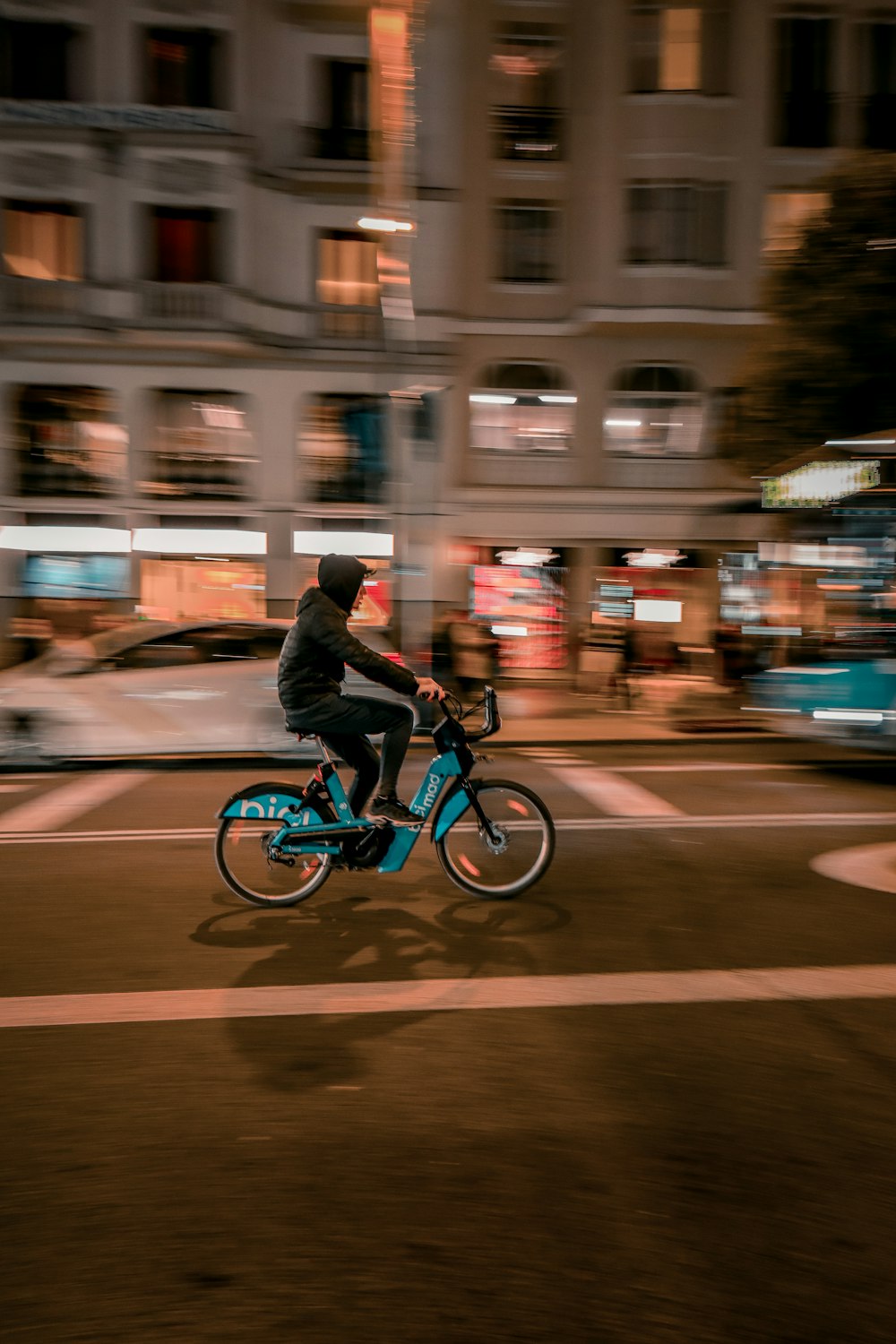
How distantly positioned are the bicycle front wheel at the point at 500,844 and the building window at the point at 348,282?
18722 mm

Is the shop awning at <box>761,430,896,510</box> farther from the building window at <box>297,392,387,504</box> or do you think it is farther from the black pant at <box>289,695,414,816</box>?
the building window at <box>297,392,387,504</box>

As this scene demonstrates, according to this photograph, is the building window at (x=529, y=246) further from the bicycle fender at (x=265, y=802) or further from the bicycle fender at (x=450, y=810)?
the bicycle fender at (x=265, y=802)

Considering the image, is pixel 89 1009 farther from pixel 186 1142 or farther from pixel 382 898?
pixel 382 898

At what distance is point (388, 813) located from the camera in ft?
20.2

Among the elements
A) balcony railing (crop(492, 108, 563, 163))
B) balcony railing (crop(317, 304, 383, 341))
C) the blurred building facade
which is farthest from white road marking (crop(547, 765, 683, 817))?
balcony railing (crop(492, 108, 563, 163))

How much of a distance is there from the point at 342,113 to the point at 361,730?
20769 millimetres

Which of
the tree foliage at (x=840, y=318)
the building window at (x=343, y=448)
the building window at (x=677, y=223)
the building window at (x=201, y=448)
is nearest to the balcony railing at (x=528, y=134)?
the building window at (x=677, y=223)

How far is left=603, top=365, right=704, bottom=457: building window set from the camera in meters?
24.0

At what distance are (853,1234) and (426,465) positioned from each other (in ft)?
60.1

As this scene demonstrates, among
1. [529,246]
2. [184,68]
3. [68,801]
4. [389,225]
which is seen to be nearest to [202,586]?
[529,246]

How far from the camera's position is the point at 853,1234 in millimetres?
3080

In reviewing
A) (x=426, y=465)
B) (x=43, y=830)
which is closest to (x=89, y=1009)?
(x=43, y=830)

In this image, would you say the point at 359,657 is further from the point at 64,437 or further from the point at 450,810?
the point at 64,437

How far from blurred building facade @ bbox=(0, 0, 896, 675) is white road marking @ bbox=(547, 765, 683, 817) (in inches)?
466
